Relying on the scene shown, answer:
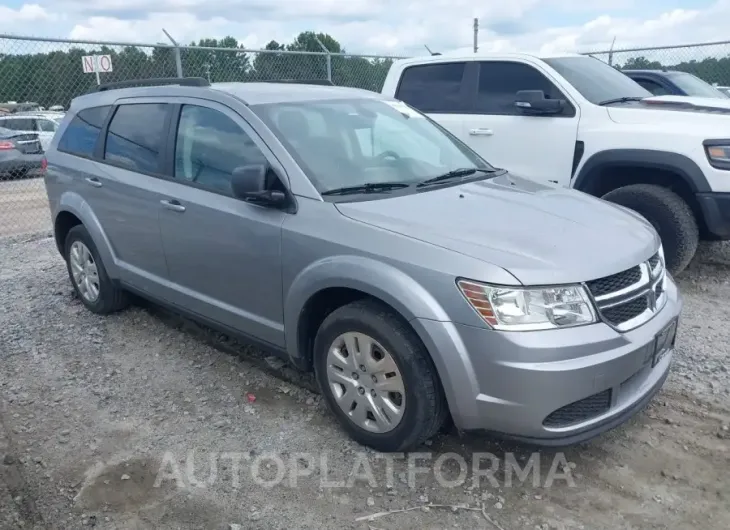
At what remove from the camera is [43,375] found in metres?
4.44

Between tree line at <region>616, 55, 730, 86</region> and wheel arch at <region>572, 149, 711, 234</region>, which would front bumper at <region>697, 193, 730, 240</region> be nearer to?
wheel arch at <region>572, 149, 711, 234</region>

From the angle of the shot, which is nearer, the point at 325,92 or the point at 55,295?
the point at 325,92

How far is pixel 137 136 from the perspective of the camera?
15.2ft

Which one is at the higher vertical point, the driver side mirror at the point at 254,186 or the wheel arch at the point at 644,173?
the driver side mirror at the point at 254,186

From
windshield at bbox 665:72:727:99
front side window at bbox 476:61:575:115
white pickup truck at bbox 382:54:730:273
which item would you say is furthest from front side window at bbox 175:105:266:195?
windshield at bbox 665:72:727:99

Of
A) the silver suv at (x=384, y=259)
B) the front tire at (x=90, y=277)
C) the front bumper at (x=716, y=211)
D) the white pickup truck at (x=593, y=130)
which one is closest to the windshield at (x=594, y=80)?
the white pickup truck at (x=593, y=130)

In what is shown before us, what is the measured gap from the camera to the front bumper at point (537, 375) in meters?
2.78

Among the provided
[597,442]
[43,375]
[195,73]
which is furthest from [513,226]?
[195,73]

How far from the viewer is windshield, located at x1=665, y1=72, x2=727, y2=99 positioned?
9.53 m

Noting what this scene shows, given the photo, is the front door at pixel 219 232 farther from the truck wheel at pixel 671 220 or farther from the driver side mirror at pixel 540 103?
the truck wheel at pixel 671 220

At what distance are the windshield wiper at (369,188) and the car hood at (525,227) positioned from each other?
0.13 meters

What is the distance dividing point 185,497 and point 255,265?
4.02 ft

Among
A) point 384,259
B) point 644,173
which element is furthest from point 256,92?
point 644,173

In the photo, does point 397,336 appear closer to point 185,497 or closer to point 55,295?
point 185,497
